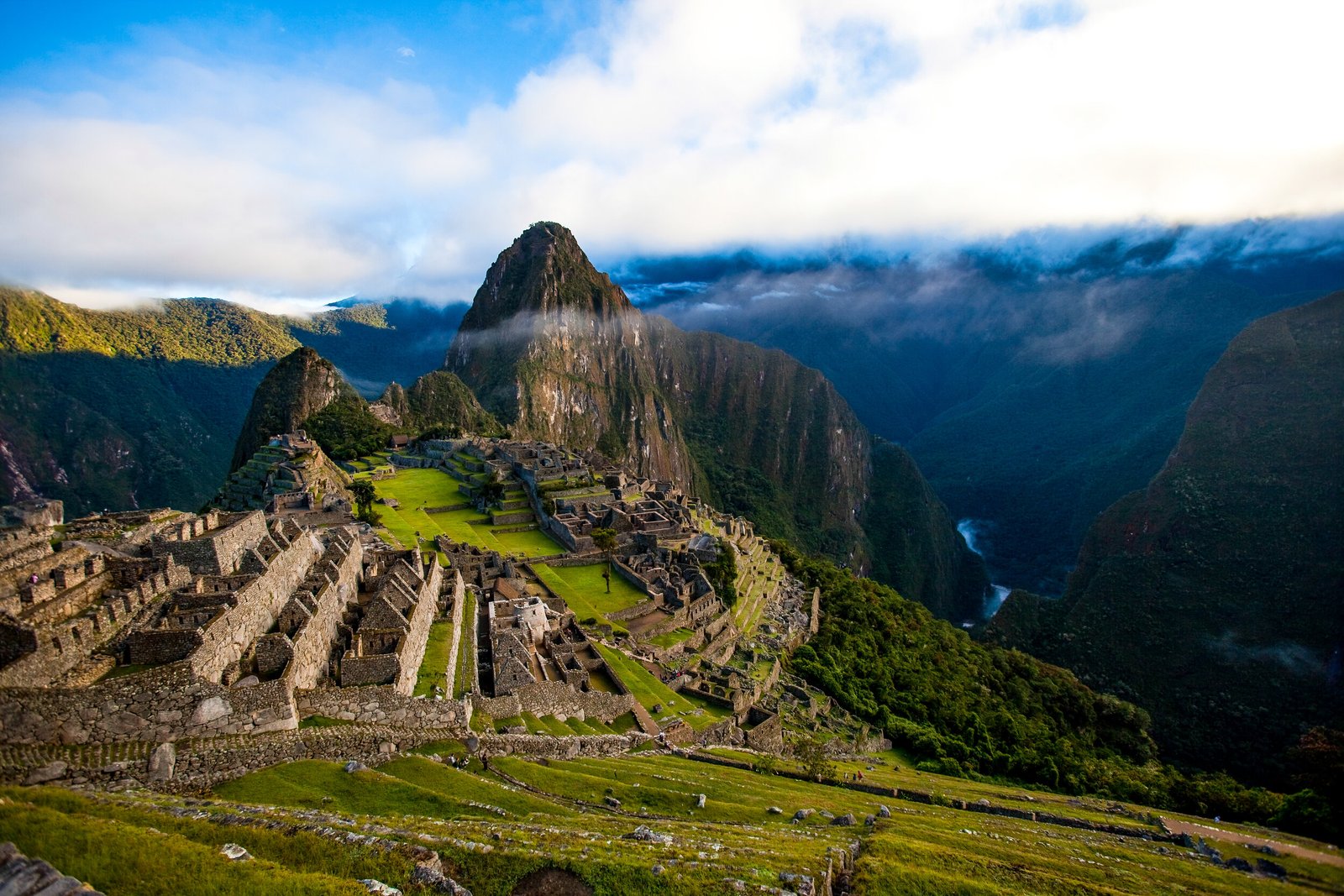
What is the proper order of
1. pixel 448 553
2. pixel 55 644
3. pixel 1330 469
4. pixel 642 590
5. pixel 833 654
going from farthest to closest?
pixel 1330 469
pixel 833 654
pixel 642 590
pixel 448 553
pixel 55 644

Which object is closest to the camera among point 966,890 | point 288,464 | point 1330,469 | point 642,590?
point 966,890

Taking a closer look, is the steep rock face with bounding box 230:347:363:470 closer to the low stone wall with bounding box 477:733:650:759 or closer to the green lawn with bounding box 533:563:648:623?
the green lawn with bounding box 533:563:648:623

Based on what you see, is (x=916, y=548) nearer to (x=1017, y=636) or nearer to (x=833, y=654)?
(x=1017, y=636)

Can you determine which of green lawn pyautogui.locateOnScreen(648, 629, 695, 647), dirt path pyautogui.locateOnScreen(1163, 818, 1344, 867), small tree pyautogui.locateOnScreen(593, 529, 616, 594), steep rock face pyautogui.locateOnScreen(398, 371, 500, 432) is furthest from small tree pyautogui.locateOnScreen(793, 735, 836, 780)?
steep rock face pyautogui.locateOnScreen(398, 371, 500, 432)

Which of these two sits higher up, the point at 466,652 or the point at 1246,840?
the point at 466,652

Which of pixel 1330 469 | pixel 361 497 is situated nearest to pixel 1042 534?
pixel 1330 469

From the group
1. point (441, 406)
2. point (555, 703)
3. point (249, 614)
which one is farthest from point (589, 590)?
point (441, 406)

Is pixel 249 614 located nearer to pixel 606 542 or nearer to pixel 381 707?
pixel 381 707
